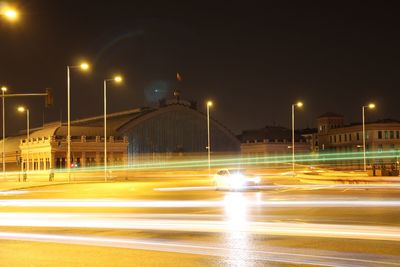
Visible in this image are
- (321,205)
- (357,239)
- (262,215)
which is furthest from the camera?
(321,205)

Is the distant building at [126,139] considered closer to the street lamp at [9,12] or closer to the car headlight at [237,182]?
the car headlight at [237,182]

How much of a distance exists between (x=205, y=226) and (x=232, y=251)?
4276 millimetres

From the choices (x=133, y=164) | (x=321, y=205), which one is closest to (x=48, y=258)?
(x=321, y=205)

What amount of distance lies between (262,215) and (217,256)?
799 centimetres

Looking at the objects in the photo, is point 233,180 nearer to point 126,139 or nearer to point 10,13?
point 10,13

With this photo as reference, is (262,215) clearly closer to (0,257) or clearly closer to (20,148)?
(0,257)

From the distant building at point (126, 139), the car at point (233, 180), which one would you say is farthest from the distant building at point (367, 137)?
the car at point (233, 180)

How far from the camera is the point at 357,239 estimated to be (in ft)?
43.0

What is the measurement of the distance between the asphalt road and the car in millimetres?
13788

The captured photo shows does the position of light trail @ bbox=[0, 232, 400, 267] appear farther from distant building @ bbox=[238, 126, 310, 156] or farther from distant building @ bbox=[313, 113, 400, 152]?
distant building @ bbox=[313, 113, 400, 152]

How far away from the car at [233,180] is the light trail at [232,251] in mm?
22447

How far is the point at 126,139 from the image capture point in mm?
99750

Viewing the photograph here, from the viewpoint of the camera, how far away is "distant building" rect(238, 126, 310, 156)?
11975 cm

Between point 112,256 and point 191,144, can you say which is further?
point 191,144
